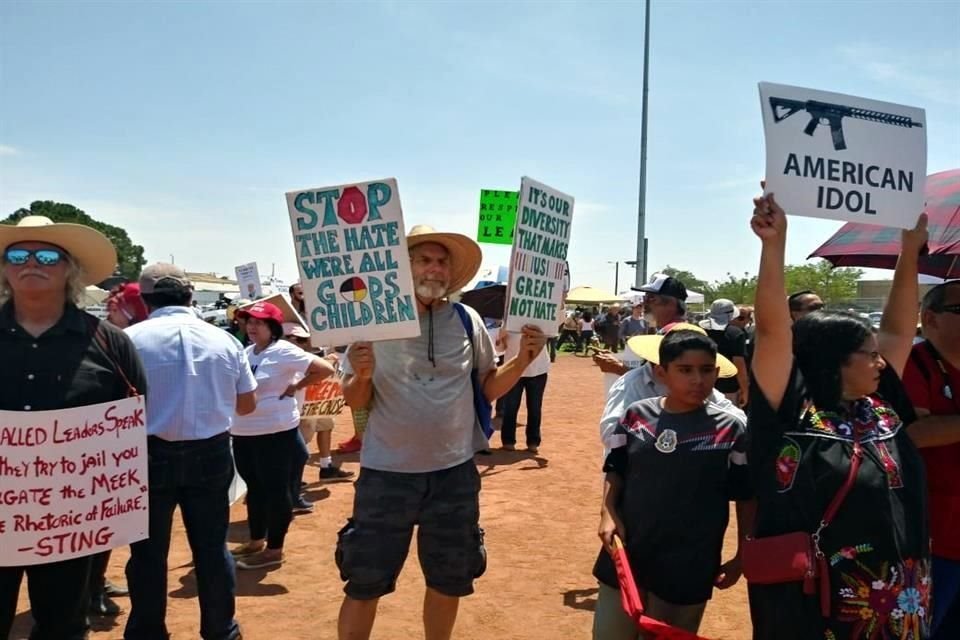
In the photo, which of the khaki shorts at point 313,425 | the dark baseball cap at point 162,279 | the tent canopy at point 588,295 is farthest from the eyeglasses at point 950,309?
the tent canopy at point 588,295

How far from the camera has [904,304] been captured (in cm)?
291

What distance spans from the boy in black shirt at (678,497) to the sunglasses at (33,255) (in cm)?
239

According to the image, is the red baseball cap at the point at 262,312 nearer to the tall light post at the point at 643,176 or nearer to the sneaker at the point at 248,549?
the sneaker at the point at 248,549

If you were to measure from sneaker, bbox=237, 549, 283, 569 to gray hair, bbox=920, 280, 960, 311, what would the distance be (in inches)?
175

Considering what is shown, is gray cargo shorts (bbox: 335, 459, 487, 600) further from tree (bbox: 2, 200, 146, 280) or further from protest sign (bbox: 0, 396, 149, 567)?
tree (bbox: 2, 200, 146, 280)

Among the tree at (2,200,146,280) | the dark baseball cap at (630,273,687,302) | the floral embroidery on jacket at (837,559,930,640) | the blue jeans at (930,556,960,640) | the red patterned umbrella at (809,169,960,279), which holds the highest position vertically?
the tree at (2,200,146,280)

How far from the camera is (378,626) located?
4.50m

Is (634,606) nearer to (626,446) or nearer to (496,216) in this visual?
(626,446)

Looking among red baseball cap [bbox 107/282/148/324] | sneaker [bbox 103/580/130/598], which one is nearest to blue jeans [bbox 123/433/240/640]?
sneaker [bbox 103/580/130/598]

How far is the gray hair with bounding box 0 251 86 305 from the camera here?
3049mm

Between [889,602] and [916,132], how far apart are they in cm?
171

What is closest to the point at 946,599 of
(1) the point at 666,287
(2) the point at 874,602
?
(2) the point at 874,602

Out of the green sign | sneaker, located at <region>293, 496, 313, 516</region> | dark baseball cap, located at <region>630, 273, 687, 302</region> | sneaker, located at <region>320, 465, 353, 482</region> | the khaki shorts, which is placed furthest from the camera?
the green sign

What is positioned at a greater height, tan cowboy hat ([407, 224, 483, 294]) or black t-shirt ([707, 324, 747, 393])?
tan cowboy hat ([407, 224, 483, 294])
